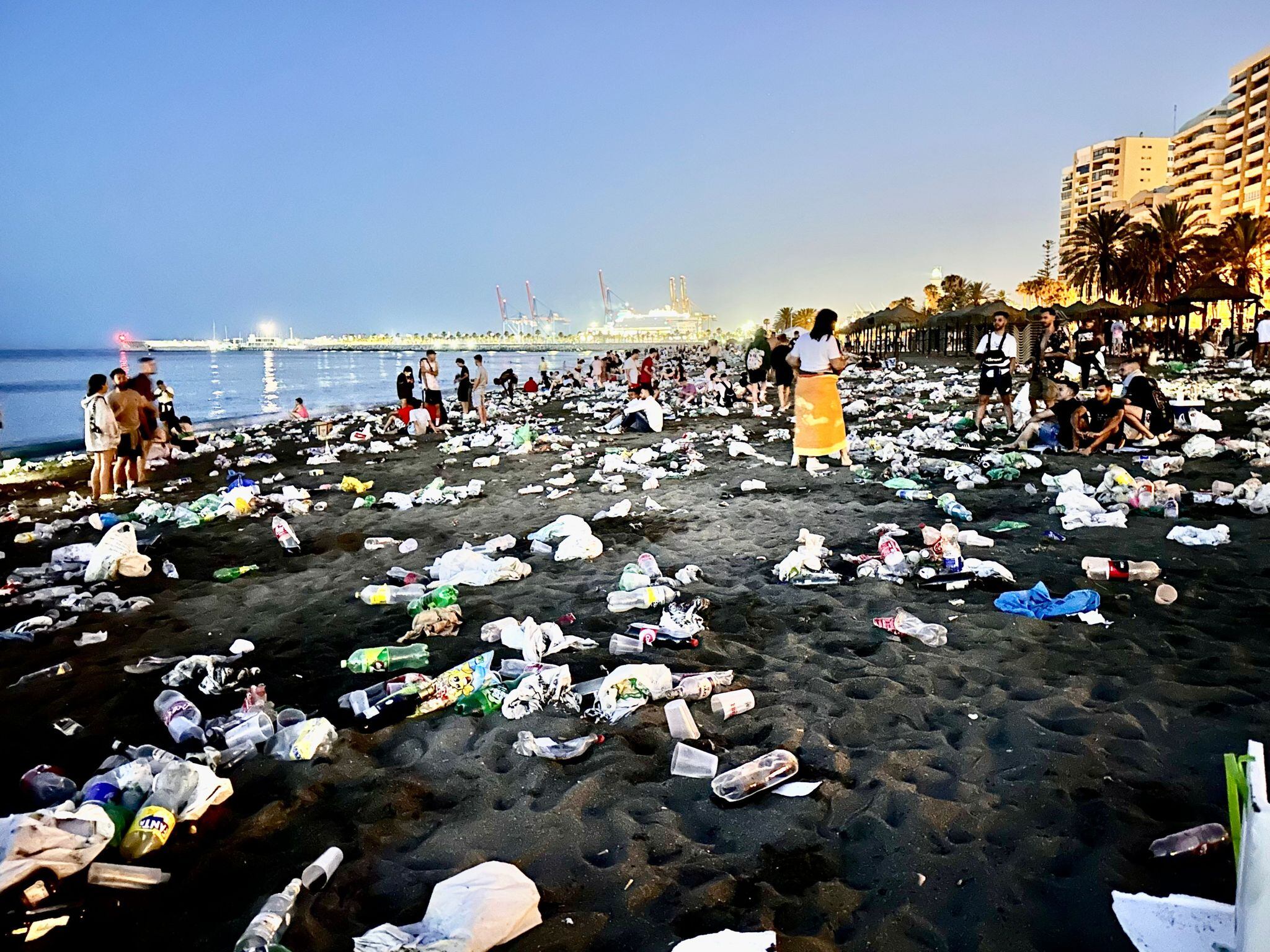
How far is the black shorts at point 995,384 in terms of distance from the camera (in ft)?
30.3

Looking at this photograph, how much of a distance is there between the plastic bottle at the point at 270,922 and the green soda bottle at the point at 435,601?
2207mm

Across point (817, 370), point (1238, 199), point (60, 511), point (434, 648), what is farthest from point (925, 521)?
point (1238, 199)

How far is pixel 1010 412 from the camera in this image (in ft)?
32.0

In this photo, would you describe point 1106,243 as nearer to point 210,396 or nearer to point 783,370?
point 783,370

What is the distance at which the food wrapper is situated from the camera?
315 cm

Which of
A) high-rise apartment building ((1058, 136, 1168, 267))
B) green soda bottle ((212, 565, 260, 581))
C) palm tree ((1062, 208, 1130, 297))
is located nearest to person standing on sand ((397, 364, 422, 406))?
green soda bottle ((212, 565, 260, 581))

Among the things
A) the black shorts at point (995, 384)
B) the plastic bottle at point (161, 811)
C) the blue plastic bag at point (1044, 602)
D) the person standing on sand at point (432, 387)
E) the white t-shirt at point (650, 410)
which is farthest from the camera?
the person standing on sand at point (432, 387)

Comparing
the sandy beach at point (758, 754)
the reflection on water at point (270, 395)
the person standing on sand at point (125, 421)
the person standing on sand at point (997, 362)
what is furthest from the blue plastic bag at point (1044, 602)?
the reflection on water at point (270, 395)

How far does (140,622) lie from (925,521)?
5.55 m

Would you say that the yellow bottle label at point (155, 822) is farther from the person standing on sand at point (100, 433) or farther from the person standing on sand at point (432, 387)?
the person standing on sand at point (432, 387)

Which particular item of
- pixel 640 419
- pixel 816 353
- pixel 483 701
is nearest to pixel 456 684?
pixel 483 701

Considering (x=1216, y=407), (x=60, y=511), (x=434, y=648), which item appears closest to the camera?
(x=434, y=648)

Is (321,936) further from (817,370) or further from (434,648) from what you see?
(817,370)

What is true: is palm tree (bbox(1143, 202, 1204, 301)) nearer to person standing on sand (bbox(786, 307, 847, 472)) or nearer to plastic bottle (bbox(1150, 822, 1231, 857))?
person standing on sand (bbox(786, 307, 847, 472))
